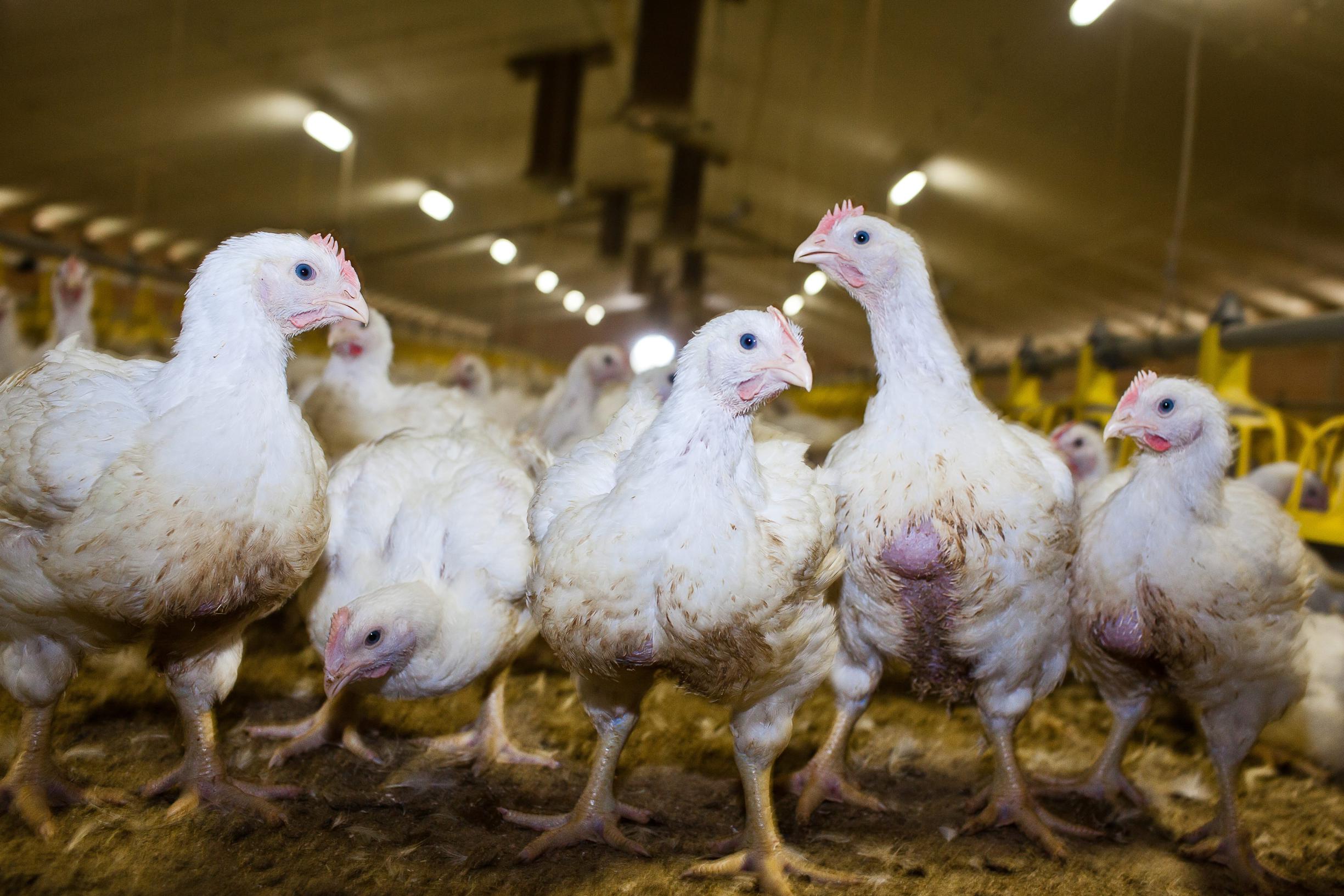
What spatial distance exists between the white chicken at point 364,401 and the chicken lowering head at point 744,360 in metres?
2.05

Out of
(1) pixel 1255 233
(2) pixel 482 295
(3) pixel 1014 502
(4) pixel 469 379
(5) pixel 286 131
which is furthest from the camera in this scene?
(2) pixel 482 295

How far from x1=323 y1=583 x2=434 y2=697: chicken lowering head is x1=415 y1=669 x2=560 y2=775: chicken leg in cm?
56

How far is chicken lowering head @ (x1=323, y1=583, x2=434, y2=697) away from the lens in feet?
7.13

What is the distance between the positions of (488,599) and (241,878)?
0.88 m

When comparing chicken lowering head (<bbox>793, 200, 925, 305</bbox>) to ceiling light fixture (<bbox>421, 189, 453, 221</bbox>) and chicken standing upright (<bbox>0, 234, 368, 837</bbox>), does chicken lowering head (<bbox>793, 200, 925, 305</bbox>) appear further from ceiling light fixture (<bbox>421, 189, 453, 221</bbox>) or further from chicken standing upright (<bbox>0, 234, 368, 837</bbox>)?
ceiling light fixture (<bbox>421, 189, 453, 221</bbox>)

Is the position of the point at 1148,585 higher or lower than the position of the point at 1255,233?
lower

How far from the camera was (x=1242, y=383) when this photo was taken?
3.30 meters

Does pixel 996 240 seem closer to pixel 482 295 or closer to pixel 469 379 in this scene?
pixel 469 379

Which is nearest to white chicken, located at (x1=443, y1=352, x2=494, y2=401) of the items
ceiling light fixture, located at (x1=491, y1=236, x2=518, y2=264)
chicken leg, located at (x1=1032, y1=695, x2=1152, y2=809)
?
chicken leg, located at (x1=1032, y1=695, x2=1152, y2=809)

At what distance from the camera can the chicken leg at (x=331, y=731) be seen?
8.54 ft

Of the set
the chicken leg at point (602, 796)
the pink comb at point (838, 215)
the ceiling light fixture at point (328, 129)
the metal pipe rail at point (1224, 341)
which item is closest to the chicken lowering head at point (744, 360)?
the pink comb at point (838, 215)

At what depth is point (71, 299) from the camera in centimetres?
458

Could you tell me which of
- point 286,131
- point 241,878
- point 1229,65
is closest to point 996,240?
point 1229,65

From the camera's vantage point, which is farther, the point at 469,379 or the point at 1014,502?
the point at 469,379
